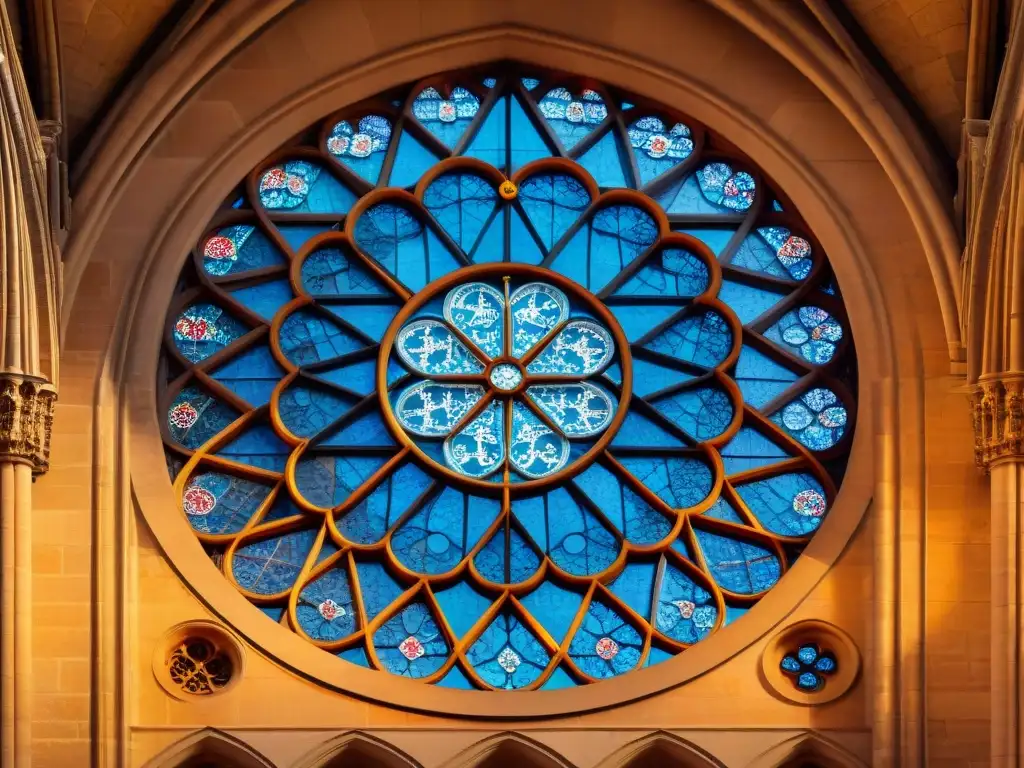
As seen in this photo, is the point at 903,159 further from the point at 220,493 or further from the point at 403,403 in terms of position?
the point at 220,493

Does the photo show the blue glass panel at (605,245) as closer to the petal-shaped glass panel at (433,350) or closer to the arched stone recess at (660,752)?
the petal-shaped glass panel at (433,350)

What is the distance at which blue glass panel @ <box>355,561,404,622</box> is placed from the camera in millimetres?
21766

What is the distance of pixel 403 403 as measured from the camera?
73.5ft

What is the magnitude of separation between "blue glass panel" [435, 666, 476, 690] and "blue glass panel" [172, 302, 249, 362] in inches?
112

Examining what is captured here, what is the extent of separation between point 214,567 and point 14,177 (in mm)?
2951

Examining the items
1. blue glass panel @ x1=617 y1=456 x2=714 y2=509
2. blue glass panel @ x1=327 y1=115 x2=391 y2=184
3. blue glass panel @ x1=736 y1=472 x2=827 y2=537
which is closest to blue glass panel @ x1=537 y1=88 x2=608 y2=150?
blue glass panel @ x1=327 y1=115 x2=391 y2=184

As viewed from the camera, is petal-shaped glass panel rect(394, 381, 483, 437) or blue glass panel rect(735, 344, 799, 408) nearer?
petal-shaped glass panel rect(394, 381, 483, 437)

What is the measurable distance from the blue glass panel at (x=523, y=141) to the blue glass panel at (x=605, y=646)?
350cm

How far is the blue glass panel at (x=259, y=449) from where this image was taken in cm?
2217

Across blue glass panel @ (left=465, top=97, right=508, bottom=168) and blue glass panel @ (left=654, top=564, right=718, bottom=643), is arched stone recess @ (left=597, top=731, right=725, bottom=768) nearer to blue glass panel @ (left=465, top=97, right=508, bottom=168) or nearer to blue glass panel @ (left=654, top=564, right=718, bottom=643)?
blue glass panel @ (left=654, top=564, right=718, bottom=643)

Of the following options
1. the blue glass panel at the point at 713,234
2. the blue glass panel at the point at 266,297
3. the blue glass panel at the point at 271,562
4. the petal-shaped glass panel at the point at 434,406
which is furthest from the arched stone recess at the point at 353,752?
the blue glass panel at the point at 713,234

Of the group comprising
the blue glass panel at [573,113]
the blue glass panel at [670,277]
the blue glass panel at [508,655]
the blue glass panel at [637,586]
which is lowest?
the blue glass panel at [508,655]

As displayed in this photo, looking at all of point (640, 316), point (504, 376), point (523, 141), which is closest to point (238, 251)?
point (504, 376)

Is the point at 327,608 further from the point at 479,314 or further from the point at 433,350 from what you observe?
the point at 479,314
